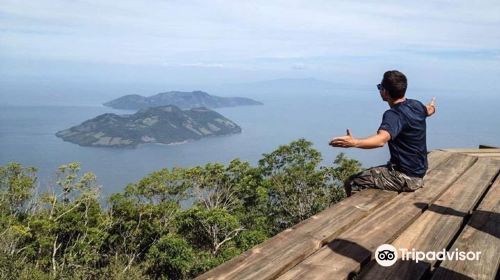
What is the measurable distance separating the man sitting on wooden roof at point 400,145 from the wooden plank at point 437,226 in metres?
0.44

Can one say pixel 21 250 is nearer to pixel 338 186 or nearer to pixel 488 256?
A: pixel 338 186

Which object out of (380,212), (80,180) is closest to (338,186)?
(80,180)

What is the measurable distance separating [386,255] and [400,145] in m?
2.29

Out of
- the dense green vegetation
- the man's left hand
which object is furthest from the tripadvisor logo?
the dense green vegetation

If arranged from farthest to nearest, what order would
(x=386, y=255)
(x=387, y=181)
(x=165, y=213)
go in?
(x=165, y=213) → (x=387, y=181) → (x=386, y=255)

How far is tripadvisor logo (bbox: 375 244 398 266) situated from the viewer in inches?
117

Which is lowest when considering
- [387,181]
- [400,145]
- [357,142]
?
[387,181]

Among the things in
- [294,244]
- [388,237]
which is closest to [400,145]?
[388,237]

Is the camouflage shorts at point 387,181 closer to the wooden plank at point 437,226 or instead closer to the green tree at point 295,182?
the wooden plank at point 437,226

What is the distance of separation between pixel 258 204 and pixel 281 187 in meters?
2.04

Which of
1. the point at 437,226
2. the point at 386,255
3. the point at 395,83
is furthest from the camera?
the point at 395,83

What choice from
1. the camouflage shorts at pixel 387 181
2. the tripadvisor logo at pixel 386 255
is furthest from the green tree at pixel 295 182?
the tripadvisor logo at pixel 386 255

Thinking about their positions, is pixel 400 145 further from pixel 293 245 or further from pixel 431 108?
pixel 293 245

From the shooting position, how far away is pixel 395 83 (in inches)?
181
